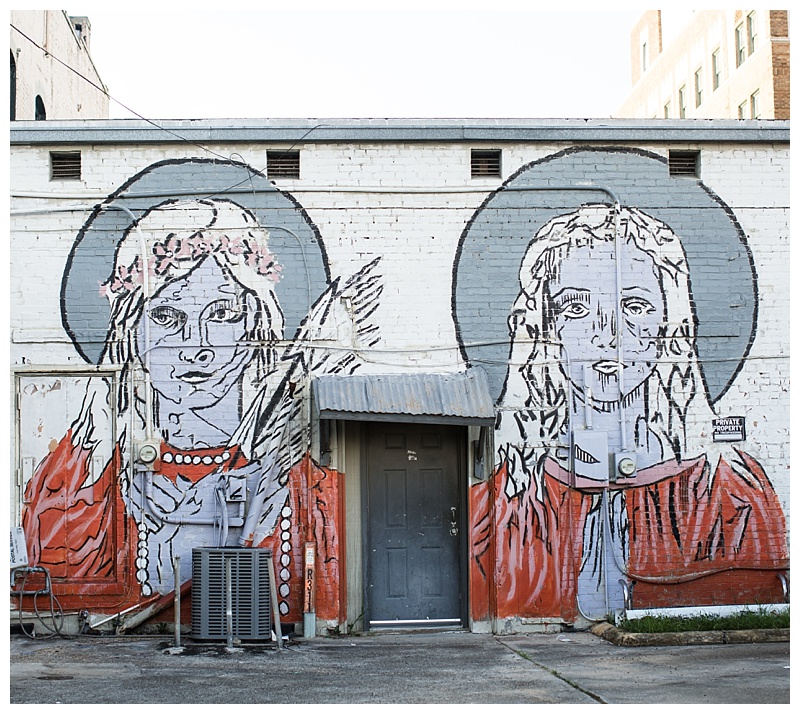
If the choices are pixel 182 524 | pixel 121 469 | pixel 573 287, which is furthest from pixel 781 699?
pixel 121 469

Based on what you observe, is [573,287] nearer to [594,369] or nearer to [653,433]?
[594,369]

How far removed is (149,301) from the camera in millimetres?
10242

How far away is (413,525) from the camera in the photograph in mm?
10367

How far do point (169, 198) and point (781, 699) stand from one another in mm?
7307
